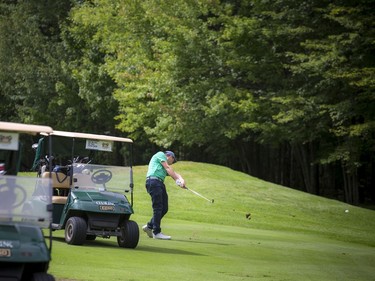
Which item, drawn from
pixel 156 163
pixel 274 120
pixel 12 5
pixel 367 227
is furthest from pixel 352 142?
pixel 12 5

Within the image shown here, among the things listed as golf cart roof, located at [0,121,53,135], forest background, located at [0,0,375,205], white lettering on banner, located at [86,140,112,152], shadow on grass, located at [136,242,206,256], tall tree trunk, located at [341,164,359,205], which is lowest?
shadow on grass, located at [136,242,206,256]

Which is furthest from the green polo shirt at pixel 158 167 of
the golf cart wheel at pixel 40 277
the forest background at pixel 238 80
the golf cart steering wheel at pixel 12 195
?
the forest background at pixel 238 80

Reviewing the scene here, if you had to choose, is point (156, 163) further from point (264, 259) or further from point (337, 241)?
point (337, 241)

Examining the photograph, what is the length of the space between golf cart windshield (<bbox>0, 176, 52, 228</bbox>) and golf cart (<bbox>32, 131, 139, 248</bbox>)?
591cm

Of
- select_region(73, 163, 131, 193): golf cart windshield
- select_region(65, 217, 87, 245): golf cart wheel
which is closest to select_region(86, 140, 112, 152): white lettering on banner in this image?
select_region(73, 163, 131, 193): golf cart windshield

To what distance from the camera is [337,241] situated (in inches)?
931

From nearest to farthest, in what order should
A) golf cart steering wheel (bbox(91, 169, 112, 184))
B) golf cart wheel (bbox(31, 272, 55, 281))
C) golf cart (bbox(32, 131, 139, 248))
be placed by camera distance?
golf cart wheel (bbox(31, 272, 55, 281)) → golf cart (bbox(32, 131, 139, 248)) → golf cart steering wheel (bbox(91, 169, 112, 184))

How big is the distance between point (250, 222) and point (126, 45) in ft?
77.2

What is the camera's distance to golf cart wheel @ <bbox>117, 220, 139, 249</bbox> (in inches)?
637

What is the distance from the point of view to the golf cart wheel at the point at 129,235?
16.2m

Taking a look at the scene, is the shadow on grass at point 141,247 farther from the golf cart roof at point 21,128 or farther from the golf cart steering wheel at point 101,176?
the golf cart roof at point 21,128

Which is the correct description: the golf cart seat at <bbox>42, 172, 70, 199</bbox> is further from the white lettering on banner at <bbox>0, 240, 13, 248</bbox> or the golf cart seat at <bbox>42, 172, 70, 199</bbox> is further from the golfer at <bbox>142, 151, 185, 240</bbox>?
the white lettering on banner at <bbox>0, 240, 13, 248</bbox>

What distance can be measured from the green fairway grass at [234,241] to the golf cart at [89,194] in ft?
1.03

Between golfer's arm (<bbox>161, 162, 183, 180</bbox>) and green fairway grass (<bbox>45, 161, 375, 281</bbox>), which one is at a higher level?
golfer's arm (<bbox>161, 162, 183, 180</bbox>)
